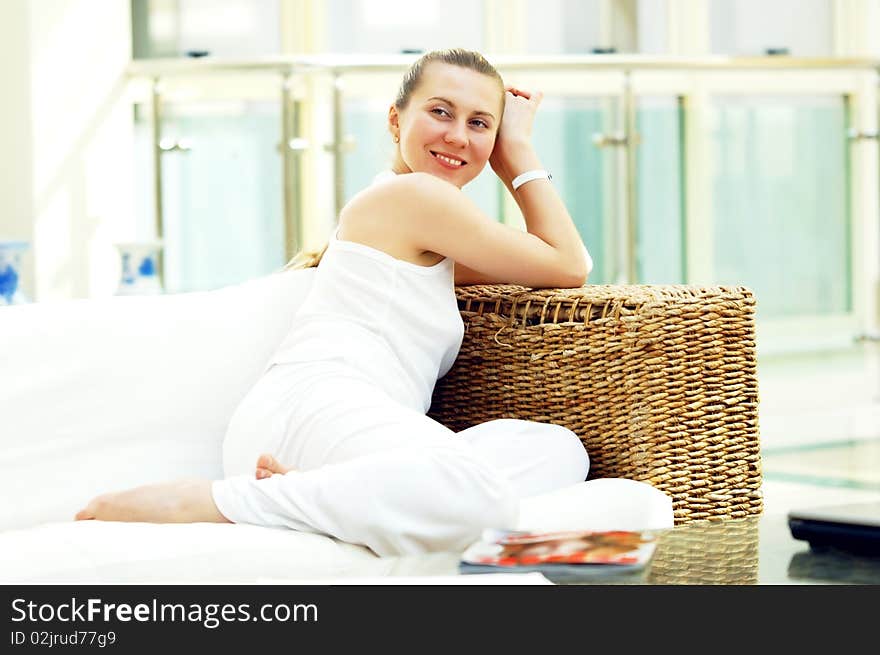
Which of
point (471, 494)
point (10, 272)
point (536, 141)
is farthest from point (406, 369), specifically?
point (536, 141)

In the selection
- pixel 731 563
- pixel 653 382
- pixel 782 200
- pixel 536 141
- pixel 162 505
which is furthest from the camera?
pixel 782 200

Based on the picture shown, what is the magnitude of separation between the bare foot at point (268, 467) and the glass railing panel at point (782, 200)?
3225 mm

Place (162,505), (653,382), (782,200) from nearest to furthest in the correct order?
(162,505)
(653,382)
(782,200)

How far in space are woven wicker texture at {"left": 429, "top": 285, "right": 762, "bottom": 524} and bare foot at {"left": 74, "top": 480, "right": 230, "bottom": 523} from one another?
0.57m

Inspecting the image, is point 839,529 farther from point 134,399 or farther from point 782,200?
point 782,200

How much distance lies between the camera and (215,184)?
4.12 metres

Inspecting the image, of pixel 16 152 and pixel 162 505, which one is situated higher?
pixel 16 152

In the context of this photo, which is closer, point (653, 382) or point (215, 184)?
point (653, 382)

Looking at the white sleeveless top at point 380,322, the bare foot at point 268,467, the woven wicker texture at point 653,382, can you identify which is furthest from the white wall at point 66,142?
the bare foot at point 268,467

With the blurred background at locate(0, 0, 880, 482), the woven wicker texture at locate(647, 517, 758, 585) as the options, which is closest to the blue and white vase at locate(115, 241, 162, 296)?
the blurred background at locate(0, 0, 880, 482)

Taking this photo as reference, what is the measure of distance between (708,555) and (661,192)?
136 inches

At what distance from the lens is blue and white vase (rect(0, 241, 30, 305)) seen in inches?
113

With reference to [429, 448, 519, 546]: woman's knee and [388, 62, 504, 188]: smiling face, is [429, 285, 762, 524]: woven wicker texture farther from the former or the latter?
[429, 448, 519, 546]: woman's knee

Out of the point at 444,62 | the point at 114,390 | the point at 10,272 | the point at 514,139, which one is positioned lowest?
the point at 114,390
